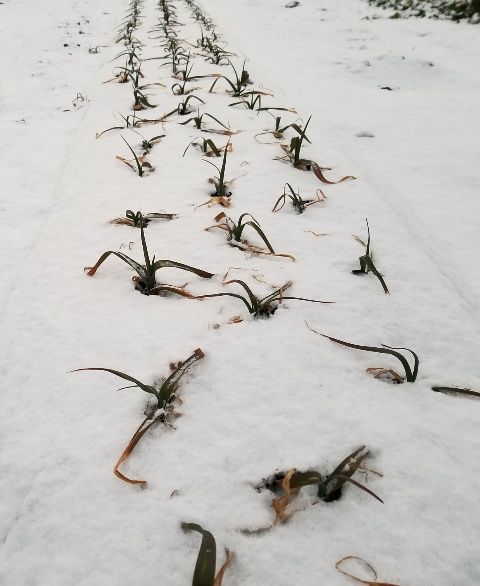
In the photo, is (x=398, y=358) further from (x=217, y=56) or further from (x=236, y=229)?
(x=217, y=56)

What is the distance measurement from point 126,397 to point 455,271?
1.21 m

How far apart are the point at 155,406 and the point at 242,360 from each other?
0.26 metres

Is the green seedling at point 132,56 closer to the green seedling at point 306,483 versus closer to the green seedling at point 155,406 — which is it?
the green seedling at point 155,406

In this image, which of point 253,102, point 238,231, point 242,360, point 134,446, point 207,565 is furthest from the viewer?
point 253,102

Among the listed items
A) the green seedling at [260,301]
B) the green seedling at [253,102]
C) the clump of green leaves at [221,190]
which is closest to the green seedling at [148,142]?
the clump of green leaves at [221,190]

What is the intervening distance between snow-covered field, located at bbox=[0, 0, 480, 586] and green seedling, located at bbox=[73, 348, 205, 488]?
0.02 meters

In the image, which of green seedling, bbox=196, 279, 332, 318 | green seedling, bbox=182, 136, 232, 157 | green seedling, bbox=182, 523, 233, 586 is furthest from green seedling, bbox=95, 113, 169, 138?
green seedling, bbox=182, 523, 233, 586

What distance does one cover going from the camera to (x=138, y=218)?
174 cm

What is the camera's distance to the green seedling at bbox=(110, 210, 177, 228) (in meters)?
1.72

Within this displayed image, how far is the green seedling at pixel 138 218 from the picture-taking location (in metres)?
1.72

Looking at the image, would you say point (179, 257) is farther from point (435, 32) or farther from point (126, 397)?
point (435, 32)

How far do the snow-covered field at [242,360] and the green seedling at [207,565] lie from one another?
3 cm

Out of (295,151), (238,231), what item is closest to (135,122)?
(295,151)

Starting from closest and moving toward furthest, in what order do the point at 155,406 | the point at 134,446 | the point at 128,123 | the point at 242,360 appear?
1. the point at 134,446
2. the point at 155,406
3. the point at 242,360
4. the point at 128,123
